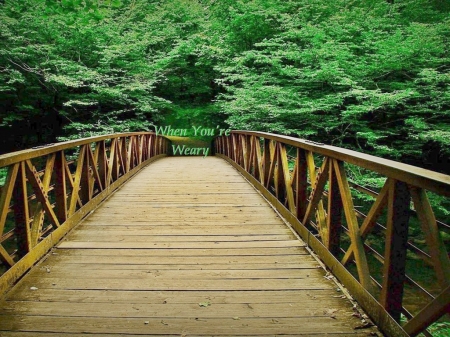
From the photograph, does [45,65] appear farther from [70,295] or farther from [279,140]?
[70,295]

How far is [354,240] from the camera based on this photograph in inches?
91.4

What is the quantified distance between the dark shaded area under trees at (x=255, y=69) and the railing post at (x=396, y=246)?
4.68 m

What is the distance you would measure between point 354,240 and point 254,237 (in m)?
1.46

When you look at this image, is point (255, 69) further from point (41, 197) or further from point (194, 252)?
point (41, 197)

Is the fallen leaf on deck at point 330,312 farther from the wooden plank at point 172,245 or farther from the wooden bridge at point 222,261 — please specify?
the wooden plank at point 172,245

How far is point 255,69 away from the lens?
33.9 feet

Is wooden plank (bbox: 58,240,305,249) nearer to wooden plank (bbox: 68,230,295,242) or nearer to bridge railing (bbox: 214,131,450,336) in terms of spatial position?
wooden plank (bbox: 68,230,295,242)

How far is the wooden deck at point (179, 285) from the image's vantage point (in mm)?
2053

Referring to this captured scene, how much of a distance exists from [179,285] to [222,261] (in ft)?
1.85

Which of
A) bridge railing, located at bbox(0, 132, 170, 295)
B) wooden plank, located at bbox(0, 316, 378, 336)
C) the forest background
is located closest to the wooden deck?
wooden plank, located at bbox(0, 316, 378, 336)

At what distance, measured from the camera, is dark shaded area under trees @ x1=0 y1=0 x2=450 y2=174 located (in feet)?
25.6

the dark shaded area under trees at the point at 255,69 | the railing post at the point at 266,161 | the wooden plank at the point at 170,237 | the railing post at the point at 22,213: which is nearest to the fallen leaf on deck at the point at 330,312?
the wooden plank at the point at 170,237

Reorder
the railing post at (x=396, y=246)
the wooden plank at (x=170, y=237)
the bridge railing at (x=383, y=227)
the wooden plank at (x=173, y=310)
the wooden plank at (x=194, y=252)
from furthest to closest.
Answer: the wooden plank at (x=170, y=237) → the wooden plank at (x=194, y=252) → the wooden plank at (x=173, y=310) → the railing post at (x=396, y=246) → the bridge railing at (x=383, y=227)

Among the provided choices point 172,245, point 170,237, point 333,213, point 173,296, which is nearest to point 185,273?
point 173,296
